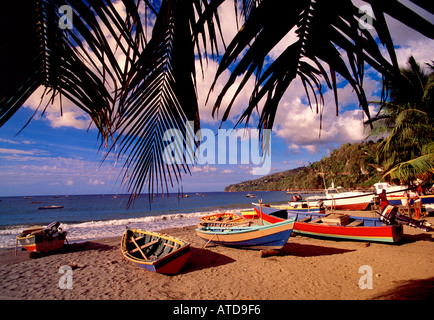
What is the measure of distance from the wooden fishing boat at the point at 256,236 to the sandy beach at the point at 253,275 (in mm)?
481

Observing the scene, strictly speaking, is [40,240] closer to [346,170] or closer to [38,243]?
[38,243]

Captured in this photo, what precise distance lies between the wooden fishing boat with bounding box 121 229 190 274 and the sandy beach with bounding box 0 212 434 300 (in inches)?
18.1

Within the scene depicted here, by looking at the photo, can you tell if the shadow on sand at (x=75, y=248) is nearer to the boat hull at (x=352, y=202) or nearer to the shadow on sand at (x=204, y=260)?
the shadow on sand at (x=204, y=260)

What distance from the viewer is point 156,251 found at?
28.8 feet

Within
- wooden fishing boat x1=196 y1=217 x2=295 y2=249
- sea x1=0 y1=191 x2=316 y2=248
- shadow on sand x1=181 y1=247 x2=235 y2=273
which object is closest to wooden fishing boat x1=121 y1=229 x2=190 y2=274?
shadow on sand x1=181 y1=247 x2=235 y2=273

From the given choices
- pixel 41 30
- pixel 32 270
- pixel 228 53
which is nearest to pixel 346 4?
pixel 228 53

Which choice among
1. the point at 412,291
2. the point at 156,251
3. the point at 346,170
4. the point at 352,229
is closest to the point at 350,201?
the point at 352,229

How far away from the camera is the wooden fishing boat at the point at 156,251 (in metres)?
7.23

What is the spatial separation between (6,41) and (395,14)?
132 centimetres

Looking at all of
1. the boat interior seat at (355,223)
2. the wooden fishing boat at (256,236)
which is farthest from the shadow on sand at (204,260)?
the boat interior seat at (355,223)

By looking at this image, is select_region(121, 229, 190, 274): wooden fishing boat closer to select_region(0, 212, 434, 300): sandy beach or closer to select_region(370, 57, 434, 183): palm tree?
select_region(0, 212, 434, 300): sandy beach

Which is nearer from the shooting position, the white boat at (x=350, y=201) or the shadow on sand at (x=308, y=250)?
the shadow on sand at (x=308, y=250)

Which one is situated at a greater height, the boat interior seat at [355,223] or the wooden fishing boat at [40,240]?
the boat interior seat at [355,223]

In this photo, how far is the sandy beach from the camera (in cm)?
597
